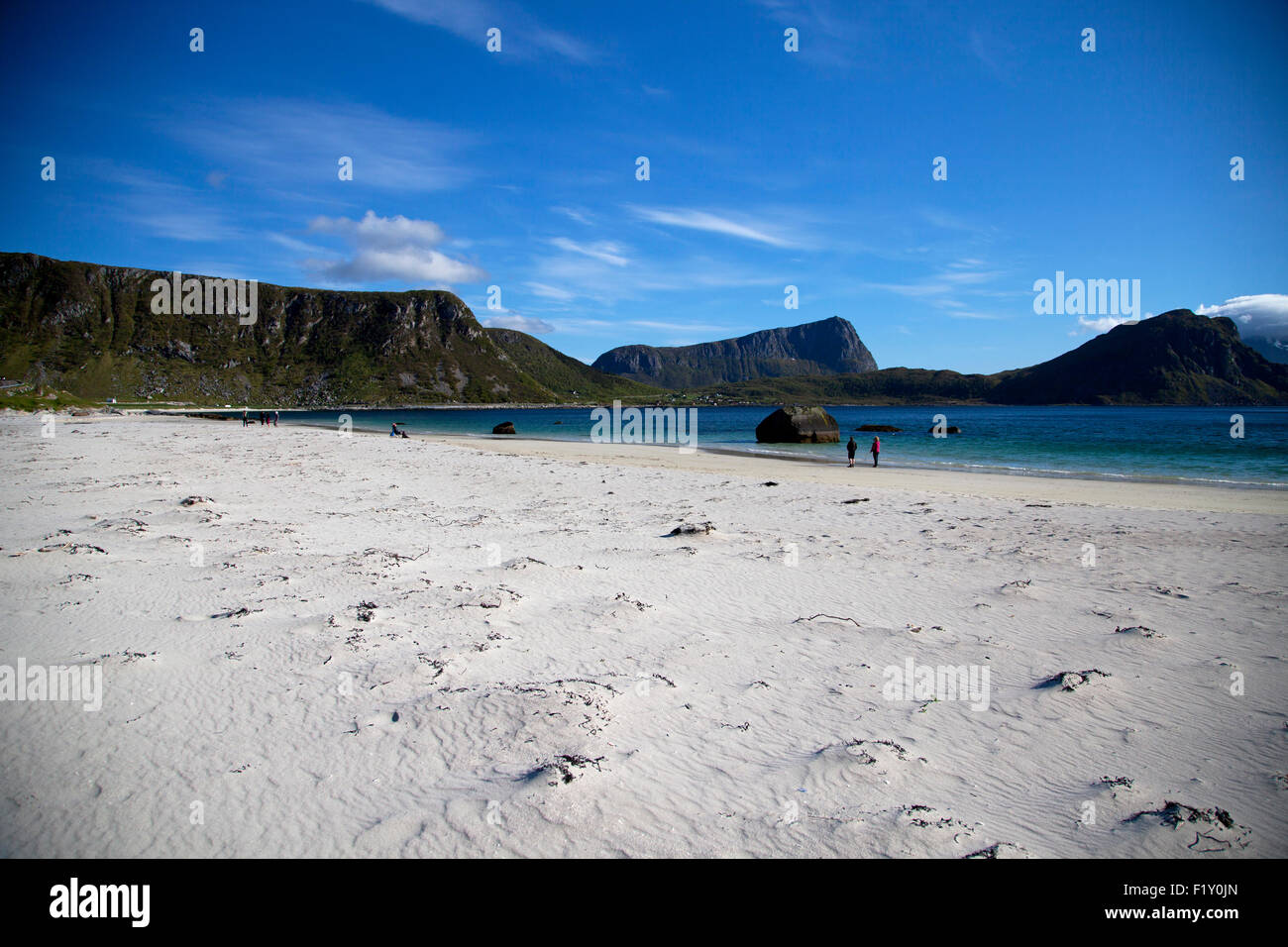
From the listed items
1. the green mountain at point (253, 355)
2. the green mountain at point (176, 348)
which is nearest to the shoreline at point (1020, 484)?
the green mountain at point (253, 355)

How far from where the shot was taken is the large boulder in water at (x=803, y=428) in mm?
46156

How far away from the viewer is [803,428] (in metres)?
46.3

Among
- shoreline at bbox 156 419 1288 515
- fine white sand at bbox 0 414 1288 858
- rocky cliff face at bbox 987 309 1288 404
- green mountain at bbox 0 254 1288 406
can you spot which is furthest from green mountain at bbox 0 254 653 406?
rocky cliff face at bbox 987 309 1288 404

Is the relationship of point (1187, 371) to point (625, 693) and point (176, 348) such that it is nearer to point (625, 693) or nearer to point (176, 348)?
point (625, 693)

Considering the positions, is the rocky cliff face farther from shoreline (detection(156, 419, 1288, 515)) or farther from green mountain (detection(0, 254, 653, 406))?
green mountain (detection(0, 254, 653, 406))

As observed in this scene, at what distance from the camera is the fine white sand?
3.52m

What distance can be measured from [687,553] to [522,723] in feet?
18.7

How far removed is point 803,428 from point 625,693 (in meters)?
43.4

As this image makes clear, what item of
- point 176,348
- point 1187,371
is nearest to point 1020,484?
point 176,348

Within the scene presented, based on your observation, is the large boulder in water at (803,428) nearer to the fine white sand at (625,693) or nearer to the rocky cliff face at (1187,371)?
the fine white sand at (625,693)

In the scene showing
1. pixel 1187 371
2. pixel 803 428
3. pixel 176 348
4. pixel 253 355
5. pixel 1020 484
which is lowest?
pixel 1020 484

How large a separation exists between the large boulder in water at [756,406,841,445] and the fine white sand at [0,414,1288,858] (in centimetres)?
3459
